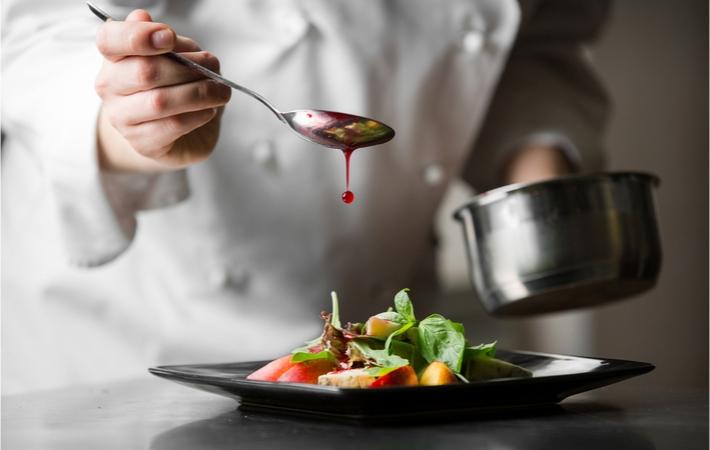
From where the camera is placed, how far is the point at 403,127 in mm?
1419

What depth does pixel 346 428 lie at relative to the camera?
61 cm

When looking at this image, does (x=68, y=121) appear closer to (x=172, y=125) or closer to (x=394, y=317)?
(x=172, y=125)

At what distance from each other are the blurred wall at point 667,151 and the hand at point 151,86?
6.67ft

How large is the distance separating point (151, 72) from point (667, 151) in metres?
2.27

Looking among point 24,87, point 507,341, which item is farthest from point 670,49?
point 24,87

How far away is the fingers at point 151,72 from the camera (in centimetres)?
79

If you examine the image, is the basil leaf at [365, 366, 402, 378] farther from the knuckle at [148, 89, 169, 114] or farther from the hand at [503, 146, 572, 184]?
the hand at [503, 146, 572, 184]

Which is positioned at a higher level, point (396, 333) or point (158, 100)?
point (158, 100)

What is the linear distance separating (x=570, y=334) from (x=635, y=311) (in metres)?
0.22

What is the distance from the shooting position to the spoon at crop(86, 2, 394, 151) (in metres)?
0.79

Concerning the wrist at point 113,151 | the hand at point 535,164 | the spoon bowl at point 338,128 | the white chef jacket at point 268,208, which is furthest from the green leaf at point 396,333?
the hand at point 535,164

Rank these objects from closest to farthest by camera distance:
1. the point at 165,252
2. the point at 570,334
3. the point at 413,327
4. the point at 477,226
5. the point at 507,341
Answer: the point at 413,327 < the point at 477,226 < the point at 165,252 < the point at 507,341 < the point at 570,334

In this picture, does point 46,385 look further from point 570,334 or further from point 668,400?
point 570,334

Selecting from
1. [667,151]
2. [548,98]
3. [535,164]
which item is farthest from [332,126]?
[667,151]
